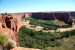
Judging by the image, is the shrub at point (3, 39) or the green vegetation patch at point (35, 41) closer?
the shrub at point (3, 39)

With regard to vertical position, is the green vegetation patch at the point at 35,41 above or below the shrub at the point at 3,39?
below

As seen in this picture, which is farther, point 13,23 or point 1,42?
point 13,23

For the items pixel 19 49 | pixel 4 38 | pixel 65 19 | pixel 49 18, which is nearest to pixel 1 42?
pixel 4 38

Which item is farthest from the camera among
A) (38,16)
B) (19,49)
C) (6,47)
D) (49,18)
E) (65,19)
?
(38,16)

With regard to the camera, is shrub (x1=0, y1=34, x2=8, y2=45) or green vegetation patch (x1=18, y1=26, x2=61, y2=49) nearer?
shrub (x1=0, y1=34, x2=8, y2=45)

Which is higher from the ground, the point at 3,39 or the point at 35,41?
the point at 3,39

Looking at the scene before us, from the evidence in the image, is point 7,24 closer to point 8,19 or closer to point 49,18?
point 8,19

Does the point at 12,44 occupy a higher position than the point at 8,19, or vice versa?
the point at 8,19

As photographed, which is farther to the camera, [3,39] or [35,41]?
[35,41]

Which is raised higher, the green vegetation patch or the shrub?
the shrub

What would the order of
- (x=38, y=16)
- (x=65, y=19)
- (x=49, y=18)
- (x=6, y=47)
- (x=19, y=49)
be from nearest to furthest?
(x=6, y=47) < (x=19, y=49) < (x=65, y=19) < (x=49, y=18) < (x=38, y=16)
